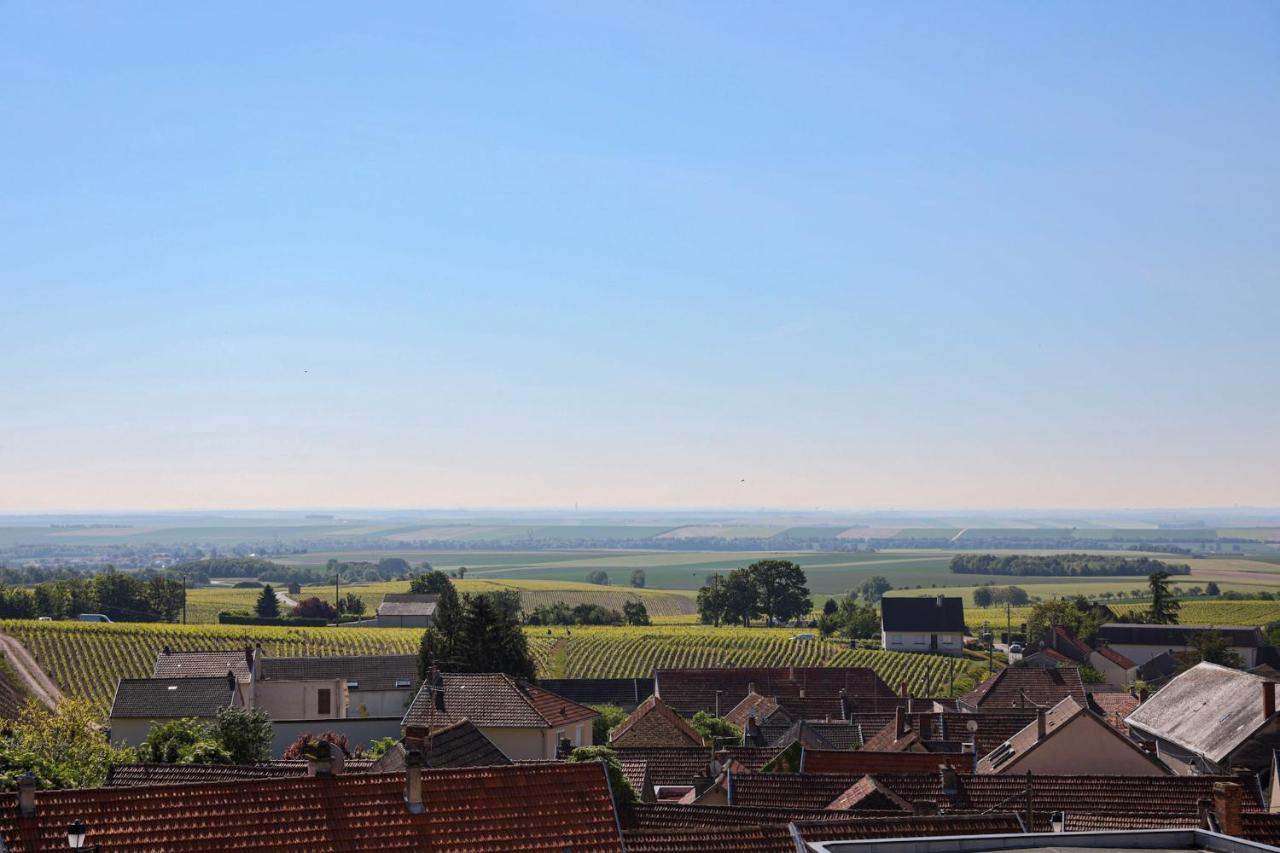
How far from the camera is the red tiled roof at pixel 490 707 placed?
137 feet

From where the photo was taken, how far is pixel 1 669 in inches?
2990

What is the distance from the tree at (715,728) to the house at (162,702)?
18.4 m

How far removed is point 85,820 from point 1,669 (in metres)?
66.7

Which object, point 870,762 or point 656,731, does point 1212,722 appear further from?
point 656,731

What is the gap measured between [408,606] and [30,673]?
138 ft

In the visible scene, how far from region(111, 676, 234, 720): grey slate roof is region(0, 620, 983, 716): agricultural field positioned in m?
28.6

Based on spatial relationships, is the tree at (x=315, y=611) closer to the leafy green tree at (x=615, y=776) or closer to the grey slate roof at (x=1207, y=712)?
the grey slate roof at (x=1207, y=712)

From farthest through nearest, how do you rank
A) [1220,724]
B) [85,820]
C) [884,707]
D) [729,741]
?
[884,707]
[729,741]
[1220,724]
[85,820]

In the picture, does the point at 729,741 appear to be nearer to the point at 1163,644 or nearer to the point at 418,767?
the point at 418,767

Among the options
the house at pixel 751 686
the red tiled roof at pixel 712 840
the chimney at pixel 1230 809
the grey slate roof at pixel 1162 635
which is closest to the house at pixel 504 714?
the house at pixel 751 686

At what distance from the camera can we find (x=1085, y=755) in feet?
110

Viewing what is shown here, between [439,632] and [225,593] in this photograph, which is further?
[225,593]

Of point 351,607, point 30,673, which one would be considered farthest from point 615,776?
point 351,607

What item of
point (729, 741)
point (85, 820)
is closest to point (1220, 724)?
point (729, 741)
